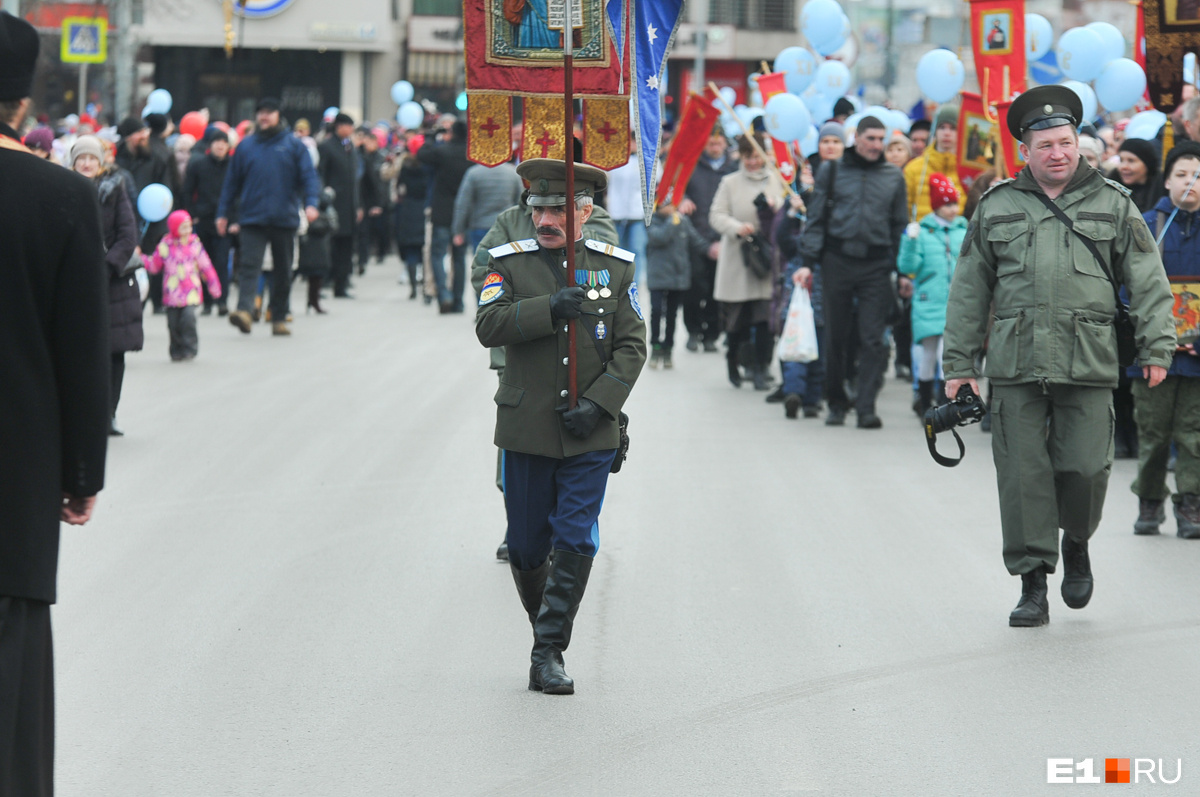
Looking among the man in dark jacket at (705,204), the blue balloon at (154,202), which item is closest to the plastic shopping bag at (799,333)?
the man in dark jacket at (705,204)

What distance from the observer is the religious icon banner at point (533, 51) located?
288 inches

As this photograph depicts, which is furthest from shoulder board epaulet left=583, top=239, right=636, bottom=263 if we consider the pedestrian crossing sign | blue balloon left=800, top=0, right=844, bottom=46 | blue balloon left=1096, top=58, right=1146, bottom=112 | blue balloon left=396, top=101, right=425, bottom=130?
blue balloon left=396, top=101, right=425, bottom=130

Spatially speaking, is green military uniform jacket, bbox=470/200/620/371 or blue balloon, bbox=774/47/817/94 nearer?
green military uniform jacket, bbox=470/200/620/371

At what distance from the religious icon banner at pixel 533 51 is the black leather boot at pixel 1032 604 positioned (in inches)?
107

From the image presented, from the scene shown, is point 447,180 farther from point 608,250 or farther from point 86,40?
point 608,250

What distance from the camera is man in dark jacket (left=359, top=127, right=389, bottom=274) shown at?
2352 cm

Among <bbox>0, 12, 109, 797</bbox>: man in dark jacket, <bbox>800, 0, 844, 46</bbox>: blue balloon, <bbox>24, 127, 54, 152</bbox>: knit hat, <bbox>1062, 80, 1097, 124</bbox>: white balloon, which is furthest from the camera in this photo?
<bbox>800, 0, 844, 46</bbox>: blue balloon

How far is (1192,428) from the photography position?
8.72 metres

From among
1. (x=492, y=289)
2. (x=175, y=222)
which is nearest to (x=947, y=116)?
(x=175, y=222)

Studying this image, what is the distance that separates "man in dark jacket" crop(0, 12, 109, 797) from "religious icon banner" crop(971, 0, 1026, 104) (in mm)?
11243

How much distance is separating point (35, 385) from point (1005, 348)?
419 cm

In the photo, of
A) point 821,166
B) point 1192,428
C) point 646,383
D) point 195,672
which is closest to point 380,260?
point 646,383

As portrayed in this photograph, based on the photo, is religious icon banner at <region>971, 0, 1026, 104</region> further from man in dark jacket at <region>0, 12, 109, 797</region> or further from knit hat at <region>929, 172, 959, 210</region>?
man in dark jacket at <region>0, 12, 109, 797</region>

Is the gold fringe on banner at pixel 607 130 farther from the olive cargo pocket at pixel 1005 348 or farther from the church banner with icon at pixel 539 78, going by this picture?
the olive cargo pocket at pixel 1005 348
